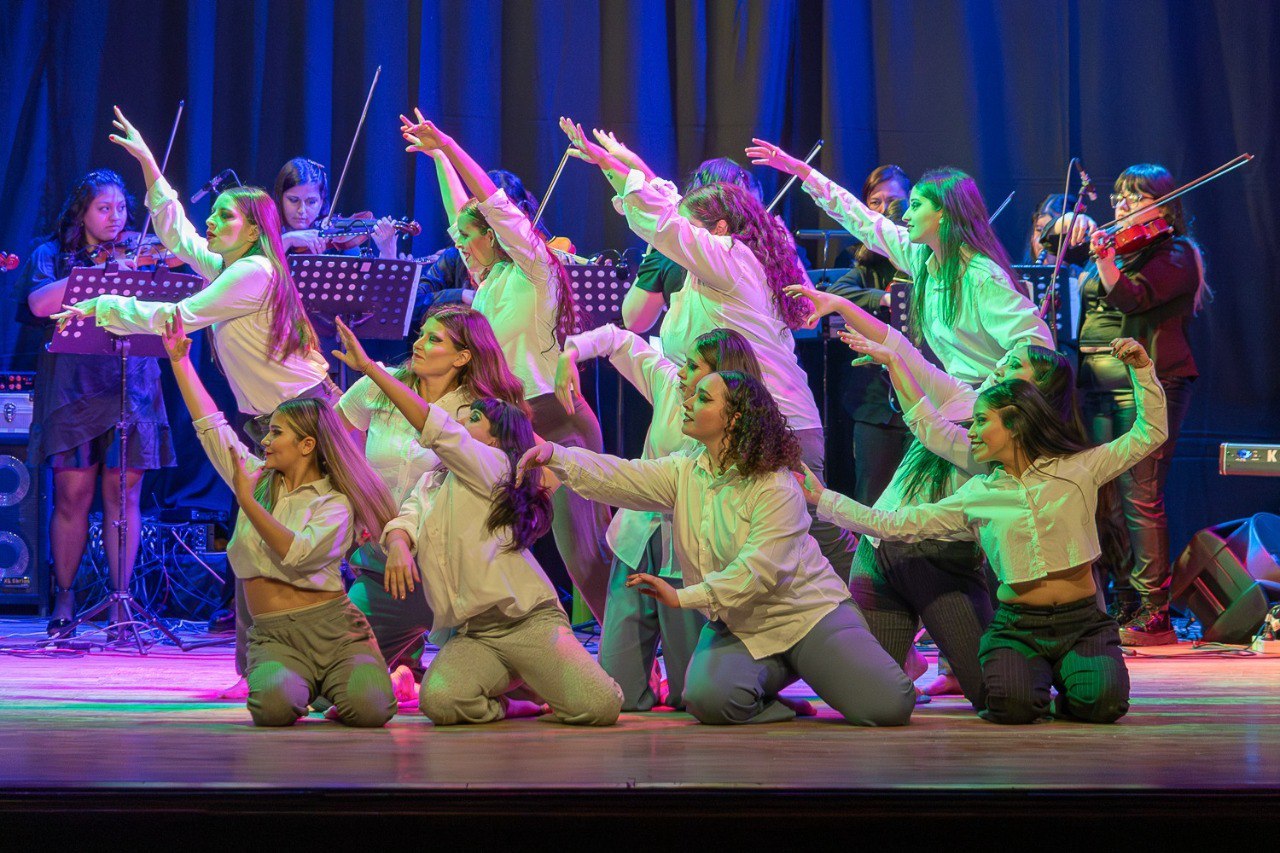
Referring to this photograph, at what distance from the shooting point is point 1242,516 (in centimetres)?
637

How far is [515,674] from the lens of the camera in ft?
11.6

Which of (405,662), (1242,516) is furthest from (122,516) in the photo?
(1242,516)

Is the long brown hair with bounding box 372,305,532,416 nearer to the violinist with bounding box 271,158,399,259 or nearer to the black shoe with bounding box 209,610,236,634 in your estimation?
the violinist with bounding box 271,158,399,259

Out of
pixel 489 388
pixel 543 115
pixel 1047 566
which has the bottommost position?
pixel 1047 566

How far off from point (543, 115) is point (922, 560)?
3.38 meters

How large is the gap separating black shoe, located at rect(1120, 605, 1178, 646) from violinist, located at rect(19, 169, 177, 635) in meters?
3.75

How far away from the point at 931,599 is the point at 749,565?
2.18 feet

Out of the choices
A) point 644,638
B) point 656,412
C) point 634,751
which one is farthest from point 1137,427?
point 634,751

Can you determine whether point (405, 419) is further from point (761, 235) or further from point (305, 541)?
point (761, 235)

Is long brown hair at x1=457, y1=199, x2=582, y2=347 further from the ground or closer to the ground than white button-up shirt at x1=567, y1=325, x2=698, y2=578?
further from the ground

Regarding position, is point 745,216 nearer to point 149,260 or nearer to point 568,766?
point 568,766

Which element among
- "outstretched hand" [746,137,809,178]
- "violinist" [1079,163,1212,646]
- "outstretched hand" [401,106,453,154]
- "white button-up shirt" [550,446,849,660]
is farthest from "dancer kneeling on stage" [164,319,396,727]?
"violinist" [1079,163,1212,646]

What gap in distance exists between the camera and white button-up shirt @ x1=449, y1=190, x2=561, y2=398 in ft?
14.3
